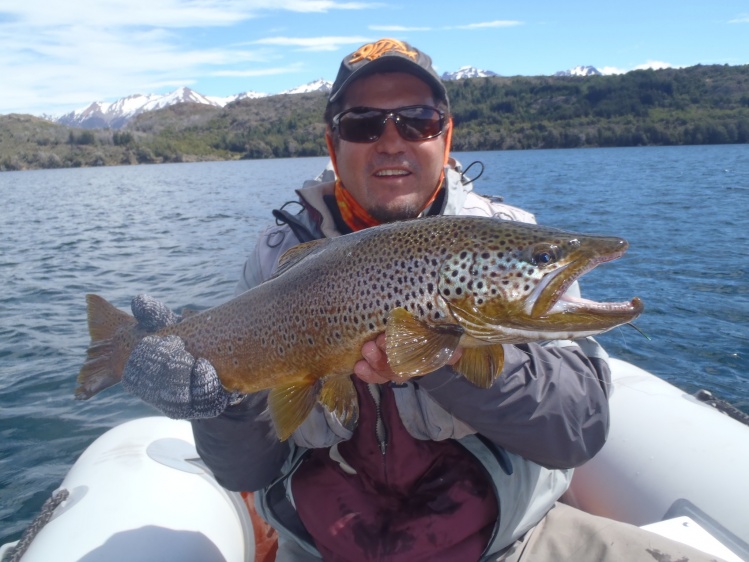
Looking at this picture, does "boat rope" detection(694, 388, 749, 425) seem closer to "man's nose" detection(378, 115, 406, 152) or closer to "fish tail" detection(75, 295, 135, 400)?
"man's nose" detection(378, 115, 406, 152)

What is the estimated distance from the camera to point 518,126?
144 m

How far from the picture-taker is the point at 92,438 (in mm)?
7797

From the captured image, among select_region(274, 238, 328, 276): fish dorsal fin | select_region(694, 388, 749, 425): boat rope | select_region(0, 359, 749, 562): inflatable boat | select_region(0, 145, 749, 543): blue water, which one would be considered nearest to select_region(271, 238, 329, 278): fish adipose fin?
select_region(274, 238, 328, 276): fish dorsal fin

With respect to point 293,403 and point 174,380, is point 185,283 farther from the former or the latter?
point 293,403

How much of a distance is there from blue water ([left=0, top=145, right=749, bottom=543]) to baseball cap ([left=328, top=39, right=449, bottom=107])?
5503 millimetres

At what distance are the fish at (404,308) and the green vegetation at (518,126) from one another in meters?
129

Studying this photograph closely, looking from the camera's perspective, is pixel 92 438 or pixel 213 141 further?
pixel 213 141

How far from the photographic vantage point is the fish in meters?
2.59

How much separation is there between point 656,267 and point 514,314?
15.4 meters

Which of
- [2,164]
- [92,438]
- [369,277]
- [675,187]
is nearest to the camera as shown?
[369,277]

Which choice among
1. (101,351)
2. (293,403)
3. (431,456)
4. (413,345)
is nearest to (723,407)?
(431,456)

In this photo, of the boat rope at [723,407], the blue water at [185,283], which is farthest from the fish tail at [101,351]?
the boat rope at [723,407]

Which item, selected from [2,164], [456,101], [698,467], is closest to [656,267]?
[698,467]

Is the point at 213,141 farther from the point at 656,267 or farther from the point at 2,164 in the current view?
the point at 656,267
